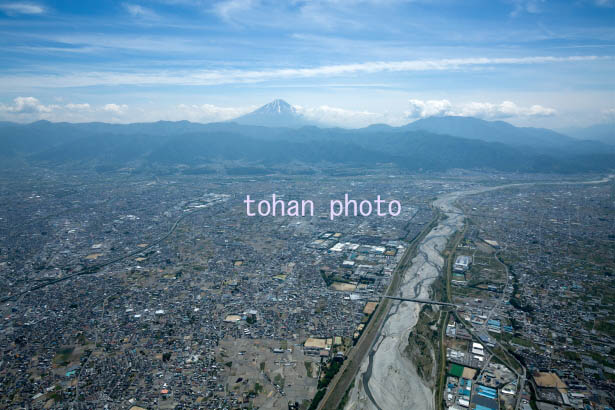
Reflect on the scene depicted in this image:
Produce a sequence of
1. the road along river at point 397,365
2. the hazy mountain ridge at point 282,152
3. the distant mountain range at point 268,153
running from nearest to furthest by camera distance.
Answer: the road along river at point 397,365
the distant mountain range at point 268,153
the hazy mountain ridge at point 282,152

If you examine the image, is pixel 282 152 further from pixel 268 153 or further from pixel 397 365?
pixel 397 365

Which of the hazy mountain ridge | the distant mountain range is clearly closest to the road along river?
the distant mountain range

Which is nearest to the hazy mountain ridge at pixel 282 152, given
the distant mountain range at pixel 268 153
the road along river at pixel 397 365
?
the distant mountain range at pixel 268 153

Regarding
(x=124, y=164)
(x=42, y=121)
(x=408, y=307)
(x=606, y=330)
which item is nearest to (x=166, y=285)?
(x=408, y=307)

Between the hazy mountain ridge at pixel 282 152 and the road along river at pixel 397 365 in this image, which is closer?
the road along river at pixel 397 365

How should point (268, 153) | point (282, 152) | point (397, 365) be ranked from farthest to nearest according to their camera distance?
point (268, 153) → point (282, 152) → point (397, 365)

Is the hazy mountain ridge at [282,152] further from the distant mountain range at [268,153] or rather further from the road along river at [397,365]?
the road along river at [397,365]

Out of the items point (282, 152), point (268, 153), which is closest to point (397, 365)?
point (282, 152)

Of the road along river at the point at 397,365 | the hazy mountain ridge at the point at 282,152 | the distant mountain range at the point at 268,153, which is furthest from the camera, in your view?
the hazy mountain ridge at the point at 282,152

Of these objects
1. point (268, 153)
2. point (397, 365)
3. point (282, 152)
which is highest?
point (282, 152)

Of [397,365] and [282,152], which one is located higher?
[282,152]

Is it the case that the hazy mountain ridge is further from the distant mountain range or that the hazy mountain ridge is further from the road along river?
the road along river
